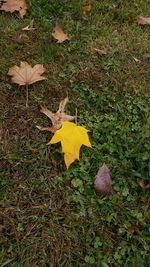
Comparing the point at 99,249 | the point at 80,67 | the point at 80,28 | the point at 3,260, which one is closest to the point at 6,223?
the point at 3,260

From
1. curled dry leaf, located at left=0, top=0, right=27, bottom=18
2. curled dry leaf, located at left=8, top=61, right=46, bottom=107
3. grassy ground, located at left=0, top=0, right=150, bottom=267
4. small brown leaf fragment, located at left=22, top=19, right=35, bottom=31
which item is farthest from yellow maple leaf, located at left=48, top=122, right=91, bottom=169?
curled dry leaf, located at left=0, top=0, right=27, bottom=18

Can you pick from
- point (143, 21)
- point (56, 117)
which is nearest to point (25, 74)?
point (56, 117)

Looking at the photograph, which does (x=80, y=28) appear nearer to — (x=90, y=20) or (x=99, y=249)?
(x=90, y=20)

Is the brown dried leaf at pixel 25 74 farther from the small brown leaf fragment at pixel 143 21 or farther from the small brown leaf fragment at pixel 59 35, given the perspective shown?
the small brown leaf fragment at pixel 143 21

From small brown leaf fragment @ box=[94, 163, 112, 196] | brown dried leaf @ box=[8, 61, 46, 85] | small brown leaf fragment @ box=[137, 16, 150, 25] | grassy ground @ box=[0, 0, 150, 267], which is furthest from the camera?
small brown leaf fragment @ box=[137, 16, 150, 25]

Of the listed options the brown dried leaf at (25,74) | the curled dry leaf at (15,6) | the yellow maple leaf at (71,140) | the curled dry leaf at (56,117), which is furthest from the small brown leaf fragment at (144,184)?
the curled dry leaf at (15,6)

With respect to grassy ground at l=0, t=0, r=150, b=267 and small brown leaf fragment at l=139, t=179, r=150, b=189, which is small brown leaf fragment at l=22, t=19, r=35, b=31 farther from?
small brown leaf fragment at l=139, t=179, r=150, b=189
